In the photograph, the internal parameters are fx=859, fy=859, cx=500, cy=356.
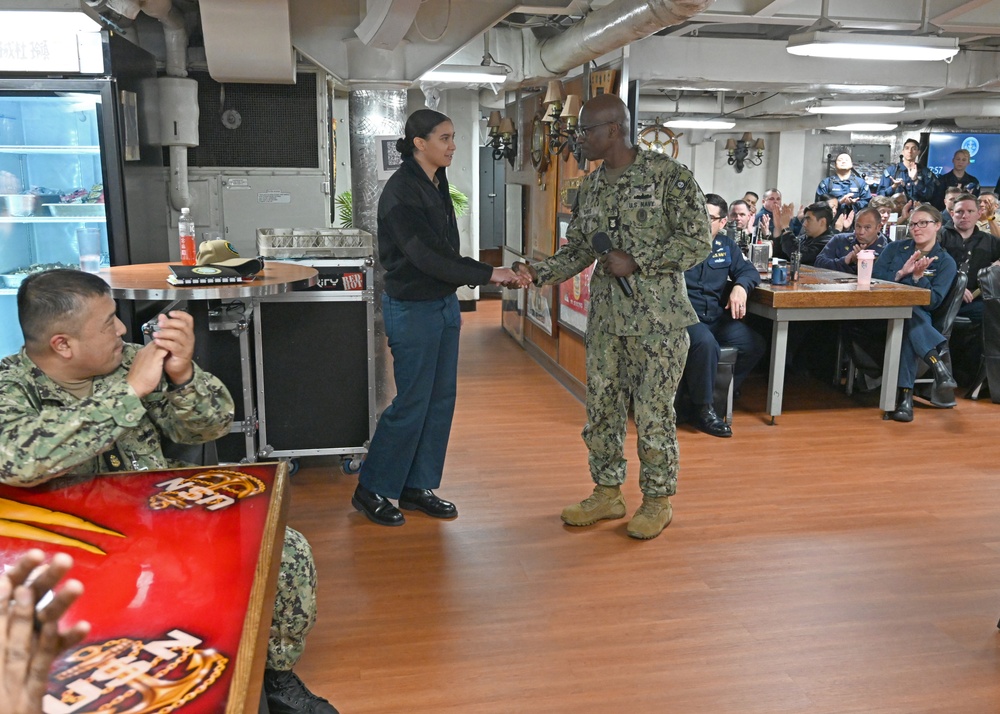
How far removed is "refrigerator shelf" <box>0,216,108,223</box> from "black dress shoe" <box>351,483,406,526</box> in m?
2.09

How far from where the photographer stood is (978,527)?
3752 millimetres

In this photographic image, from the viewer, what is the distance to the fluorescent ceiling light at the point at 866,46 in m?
5.07

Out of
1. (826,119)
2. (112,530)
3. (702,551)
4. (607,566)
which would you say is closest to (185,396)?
(112,530)

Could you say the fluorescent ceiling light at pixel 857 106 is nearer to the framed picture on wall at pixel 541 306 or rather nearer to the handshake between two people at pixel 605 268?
the framed picture on wall at pixel 541 306

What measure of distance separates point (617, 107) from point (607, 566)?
1.79 m

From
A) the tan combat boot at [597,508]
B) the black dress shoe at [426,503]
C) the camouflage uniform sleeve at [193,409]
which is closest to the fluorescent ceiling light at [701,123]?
the tan combat boot at [597,508]

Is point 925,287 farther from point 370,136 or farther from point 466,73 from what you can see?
point 370,136

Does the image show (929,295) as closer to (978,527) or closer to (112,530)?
(978,527)

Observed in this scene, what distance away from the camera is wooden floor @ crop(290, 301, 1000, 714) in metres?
2.54

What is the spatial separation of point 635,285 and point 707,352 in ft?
6.15

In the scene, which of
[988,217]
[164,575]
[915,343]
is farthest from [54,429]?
[988,217]

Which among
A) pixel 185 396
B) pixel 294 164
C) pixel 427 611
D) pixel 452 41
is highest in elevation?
pixel 452 41

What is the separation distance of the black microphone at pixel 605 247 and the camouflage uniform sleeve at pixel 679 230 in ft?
0.30

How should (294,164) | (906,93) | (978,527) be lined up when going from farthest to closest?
(906,93), (294,164), (978,527)
